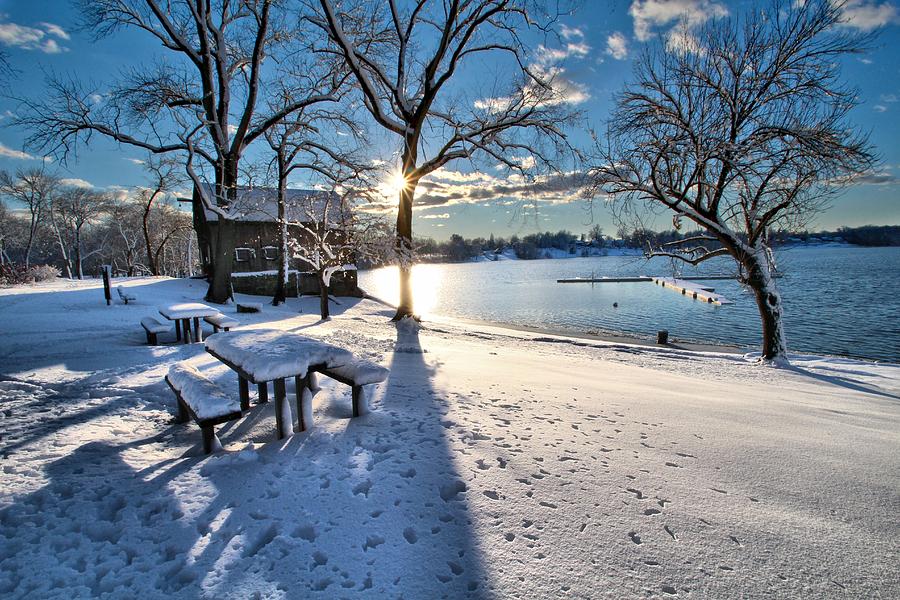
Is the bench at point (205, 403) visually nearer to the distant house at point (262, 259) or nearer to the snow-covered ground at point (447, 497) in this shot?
the snow-covered ground at point (447, 497)

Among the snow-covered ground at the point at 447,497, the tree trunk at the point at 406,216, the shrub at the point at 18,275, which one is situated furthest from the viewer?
the shrub at the point at 18,275

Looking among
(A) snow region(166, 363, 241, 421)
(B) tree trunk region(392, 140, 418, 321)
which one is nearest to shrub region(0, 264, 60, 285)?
(B) tree trunk region(392, 140, 418, 321)

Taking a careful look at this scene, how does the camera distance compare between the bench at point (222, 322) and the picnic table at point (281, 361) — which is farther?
the bench at point (222, 322)

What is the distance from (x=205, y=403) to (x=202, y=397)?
118 mm

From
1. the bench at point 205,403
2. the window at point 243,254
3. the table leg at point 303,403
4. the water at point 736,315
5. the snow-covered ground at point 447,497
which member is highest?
the window at point 243,254

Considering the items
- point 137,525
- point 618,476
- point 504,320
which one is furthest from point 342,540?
point 504,320

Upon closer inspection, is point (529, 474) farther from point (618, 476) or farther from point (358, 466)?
point (358, 466)

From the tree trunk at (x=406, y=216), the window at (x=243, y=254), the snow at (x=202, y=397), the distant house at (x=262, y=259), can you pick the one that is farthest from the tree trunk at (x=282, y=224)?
the snow at (x=202, y=397)

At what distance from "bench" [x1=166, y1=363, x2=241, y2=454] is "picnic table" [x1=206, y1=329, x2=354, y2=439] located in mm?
262

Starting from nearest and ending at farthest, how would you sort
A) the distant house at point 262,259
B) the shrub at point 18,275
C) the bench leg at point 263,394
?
the bench leg at point 263,394 → the shrub at point 18,275 → the distant house at point 262,259

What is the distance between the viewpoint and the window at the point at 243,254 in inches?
1052

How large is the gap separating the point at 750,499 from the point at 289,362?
12.8 ft

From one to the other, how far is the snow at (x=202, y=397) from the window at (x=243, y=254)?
84.6 feet

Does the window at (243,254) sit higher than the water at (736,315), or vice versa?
the window at (243,254)
